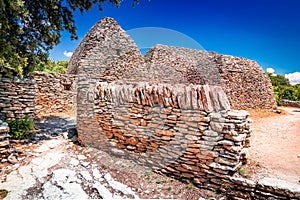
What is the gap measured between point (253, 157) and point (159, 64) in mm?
11792

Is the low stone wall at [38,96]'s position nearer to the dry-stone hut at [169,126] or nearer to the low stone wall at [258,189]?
→ the dry-stone hut at [169,126]

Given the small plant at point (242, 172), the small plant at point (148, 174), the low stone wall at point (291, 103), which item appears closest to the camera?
the small plant at point (242, 172)

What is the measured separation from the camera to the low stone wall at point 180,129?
11.2 ft

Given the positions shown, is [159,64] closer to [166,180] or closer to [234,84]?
[234,84]

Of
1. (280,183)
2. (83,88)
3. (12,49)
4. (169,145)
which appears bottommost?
(280,183)

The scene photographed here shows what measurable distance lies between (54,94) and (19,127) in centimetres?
589

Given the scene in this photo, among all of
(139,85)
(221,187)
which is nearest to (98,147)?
(139,85)

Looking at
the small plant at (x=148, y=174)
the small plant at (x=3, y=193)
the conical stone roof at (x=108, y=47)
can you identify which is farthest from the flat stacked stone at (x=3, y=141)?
the conical stone roof at (x=108, y=47)

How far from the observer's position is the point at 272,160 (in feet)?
15.5

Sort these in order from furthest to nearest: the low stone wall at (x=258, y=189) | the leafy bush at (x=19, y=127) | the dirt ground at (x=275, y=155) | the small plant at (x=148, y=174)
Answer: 1. the leafy bush at (x=19, y=127)
2. the small plant at (x=148, y=174)
3. the dirt ground at (x=275, y=155)
4. the low stone wall at (x=258, y=189)

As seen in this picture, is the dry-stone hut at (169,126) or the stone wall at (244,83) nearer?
the dry-stone hut at (169,126)

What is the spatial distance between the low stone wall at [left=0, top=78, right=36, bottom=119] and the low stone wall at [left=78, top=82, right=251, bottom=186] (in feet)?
12.7

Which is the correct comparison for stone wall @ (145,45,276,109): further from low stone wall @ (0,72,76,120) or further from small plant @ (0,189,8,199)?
small plant @ (0,189,8,199)

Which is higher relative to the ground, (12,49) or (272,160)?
(12,49)
